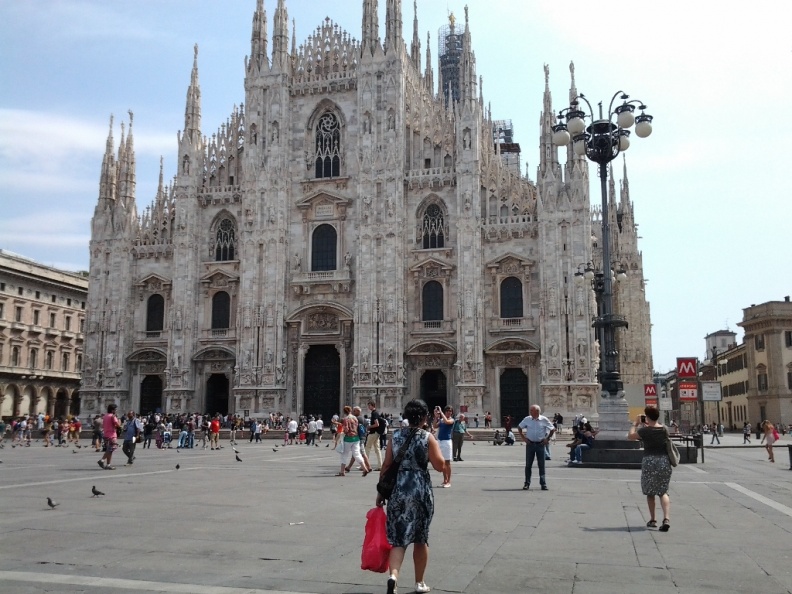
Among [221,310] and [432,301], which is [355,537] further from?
[221,310]

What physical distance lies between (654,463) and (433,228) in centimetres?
3244

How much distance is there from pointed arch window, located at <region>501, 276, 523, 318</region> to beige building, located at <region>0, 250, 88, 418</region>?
113 ft

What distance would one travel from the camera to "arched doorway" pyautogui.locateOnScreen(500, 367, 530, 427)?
128 feet

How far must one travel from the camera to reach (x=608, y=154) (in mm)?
21391

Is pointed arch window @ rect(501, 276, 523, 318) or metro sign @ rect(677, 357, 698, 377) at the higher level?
pointed arch window @ rect(501, 276, 523, 318)

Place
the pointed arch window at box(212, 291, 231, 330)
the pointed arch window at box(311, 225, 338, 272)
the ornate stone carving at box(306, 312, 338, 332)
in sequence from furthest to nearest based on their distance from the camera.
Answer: the pointed arch window at box(212, 291, 231, 330) → the pointed arch window at box(311, 225, 338, 272) → the ornate stone carving at box(306, 312, 338, 332)

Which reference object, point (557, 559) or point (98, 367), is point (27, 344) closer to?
point (98, 367)

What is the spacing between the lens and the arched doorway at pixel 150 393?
4400 centimetres

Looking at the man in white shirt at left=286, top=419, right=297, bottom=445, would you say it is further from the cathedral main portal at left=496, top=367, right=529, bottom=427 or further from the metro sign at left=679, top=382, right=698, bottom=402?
the metro sign at left=679, top=382, right=698, bottom=402

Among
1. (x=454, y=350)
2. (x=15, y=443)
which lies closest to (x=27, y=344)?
(x=15, y=443)

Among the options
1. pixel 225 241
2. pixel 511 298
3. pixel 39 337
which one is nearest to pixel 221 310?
pixel 225 241

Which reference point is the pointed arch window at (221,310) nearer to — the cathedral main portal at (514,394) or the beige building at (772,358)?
the cathedral main portal at (514,394)

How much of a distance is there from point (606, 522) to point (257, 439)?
27.2 m

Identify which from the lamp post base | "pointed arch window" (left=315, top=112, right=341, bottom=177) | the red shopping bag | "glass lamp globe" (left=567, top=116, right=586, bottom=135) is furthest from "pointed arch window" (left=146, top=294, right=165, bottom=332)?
the red shopping bag
